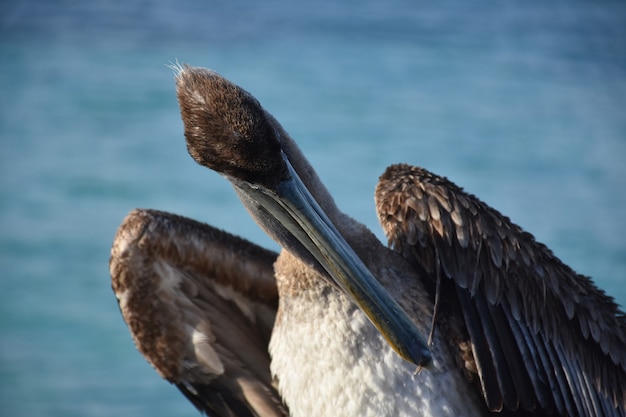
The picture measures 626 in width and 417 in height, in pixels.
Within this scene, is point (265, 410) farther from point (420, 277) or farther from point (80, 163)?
point (80, 163)

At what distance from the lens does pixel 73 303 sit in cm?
803

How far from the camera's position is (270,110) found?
976 cm

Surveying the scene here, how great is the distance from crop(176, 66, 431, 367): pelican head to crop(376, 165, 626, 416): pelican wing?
1.25 ft

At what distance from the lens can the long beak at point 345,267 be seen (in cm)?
303

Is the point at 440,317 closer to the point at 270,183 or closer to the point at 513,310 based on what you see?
the point at 513,310

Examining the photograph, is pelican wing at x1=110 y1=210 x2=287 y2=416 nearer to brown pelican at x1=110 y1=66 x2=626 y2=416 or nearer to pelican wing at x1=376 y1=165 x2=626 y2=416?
brown pelican at x1=110 y1=66 x2=626 y2=416

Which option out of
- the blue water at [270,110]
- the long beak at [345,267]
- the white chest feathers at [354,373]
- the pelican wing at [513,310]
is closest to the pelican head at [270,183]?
the long beak at [345,267]

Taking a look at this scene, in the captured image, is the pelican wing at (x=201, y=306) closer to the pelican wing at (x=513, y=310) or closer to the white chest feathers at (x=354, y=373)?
the white chest feathers at (x=354, y=373)

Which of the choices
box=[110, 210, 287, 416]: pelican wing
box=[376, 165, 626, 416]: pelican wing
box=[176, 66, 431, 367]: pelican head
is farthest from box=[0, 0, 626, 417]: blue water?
box=[176, 66, 431, 367]: pelican head

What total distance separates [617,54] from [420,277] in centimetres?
802

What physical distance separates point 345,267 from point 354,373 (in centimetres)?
45

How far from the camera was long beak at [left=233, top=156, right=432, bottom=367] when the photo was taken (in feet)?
9.93

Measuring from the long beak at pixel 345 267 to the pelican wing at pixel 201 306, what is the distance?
839 mm

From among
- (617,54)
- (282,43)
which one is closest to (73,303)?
(282,43)
